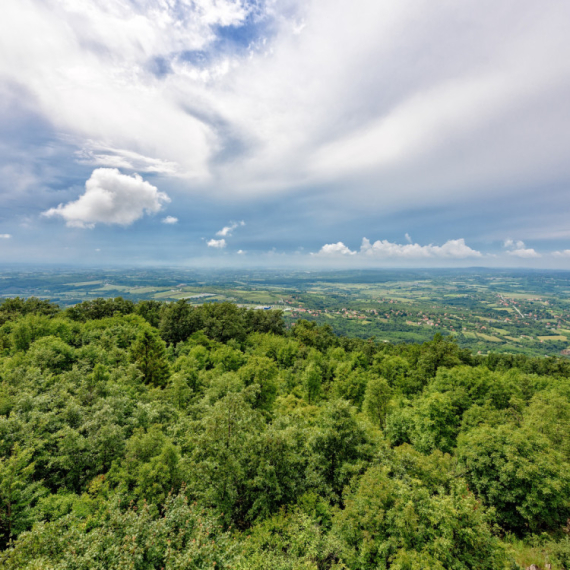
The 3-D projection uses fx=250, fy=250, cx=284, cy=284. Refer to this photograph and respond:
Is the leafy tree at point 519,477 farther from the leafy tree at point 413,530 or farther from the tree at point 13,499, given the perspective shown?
the tree at point 13,499

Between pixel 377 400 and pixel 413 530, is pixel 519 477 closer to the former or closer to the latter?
pixel 413 530

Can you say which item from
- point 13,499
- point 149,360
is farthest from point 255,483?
point 149,360

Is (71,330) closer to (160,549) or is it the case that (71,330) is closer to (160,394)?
(160,394)

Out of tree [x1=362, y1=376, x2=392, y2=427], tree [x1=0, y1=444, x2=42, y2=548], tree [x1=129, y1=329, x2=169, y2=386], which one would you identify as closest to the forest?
tree [x1=0, y1=444, x2=42, y2=548]

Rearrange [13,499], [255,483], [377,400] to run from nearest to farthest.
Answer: [13,499]
[255,483]
[377,400]

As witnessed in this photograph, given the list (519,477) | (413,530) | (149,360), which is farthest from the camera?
(149,360)

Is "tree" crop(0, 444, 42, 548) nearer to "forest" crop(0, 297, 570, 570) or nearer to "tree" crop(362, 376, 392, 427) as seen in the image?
"forest" crop(0, 297, 570, 570)

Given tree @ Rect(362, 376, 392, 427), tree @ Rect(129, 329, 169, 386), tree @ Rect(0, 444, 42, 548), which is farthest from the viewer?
tree @ Rect(362, 376, 392, 427)

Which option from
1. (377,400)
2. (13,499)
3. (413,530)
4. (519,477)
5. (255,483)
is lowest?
(377,400)

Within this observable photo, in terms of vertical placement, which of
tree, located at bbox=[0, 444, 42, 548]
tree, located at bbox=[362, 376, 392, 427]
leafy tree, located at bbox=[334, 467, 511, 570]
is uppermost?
tree, located at bbox=[0, 444, 42, 548]
